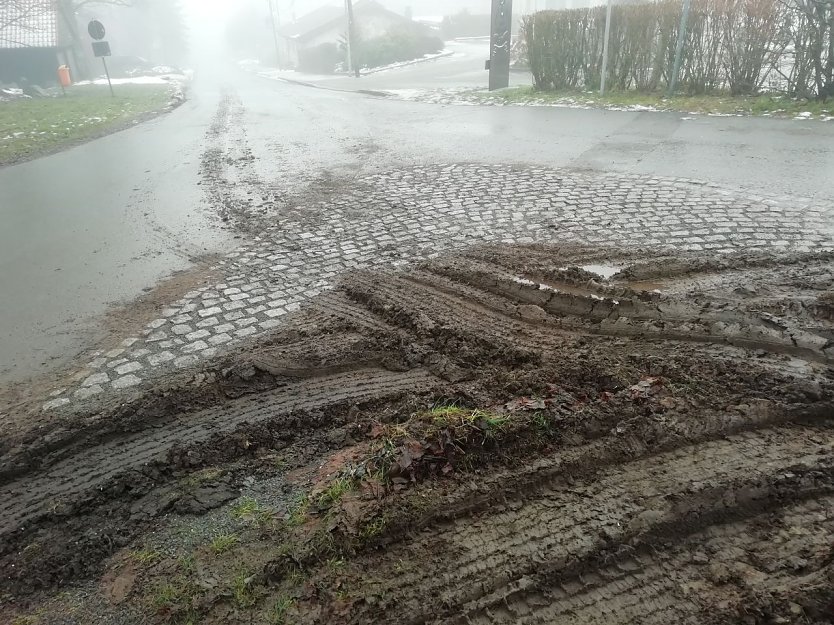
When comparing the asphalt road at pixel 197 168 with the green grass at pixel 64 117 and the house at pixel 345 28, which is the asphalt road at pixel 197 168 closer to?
the green grass at pixel 64 117

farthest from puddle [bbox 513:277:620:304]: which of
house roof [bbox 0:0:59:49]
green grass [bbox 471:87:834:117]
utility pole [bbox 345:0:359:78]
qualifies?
house roof [bbox 0:0:59:49]

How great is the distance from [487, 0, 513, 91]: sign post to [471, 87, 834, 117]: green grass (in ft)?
4.75

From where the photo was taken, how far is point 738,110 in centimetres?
1201

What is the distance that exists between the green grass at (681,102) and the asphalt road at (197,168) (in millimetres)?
861

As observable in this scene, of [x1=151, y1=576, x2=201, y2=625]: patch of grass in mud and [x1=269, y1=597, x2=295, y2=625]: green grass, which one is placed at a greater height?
[x1=269, y1=597, x2=295, y2=625]: green grass

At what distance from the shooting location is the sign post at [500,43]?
17031 mm

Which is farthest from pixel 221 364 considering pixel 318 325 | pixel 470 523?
pixel 470 523

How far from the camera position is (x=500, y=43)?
1781cm

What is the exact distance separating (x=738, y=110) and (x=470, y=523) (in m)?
13.2

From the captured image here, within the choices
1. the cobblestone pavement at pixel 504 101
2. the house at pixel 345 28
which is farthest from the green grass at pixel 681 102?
the house at pixel 345 28

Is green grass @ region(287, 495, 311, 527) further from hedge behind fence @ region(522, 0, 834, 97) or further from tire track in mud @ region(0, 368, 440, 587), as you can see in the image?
hedge behind fence @ region(522, 0, 834, 97)

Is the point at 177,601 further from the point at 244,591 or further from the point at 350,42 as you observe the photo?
the point at 350,42

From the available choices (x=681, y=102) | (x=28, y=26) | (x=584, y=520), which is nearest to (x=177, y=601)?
(x=584, y=520)

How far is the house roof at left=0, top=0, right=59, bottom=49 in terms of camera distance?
30406mm
